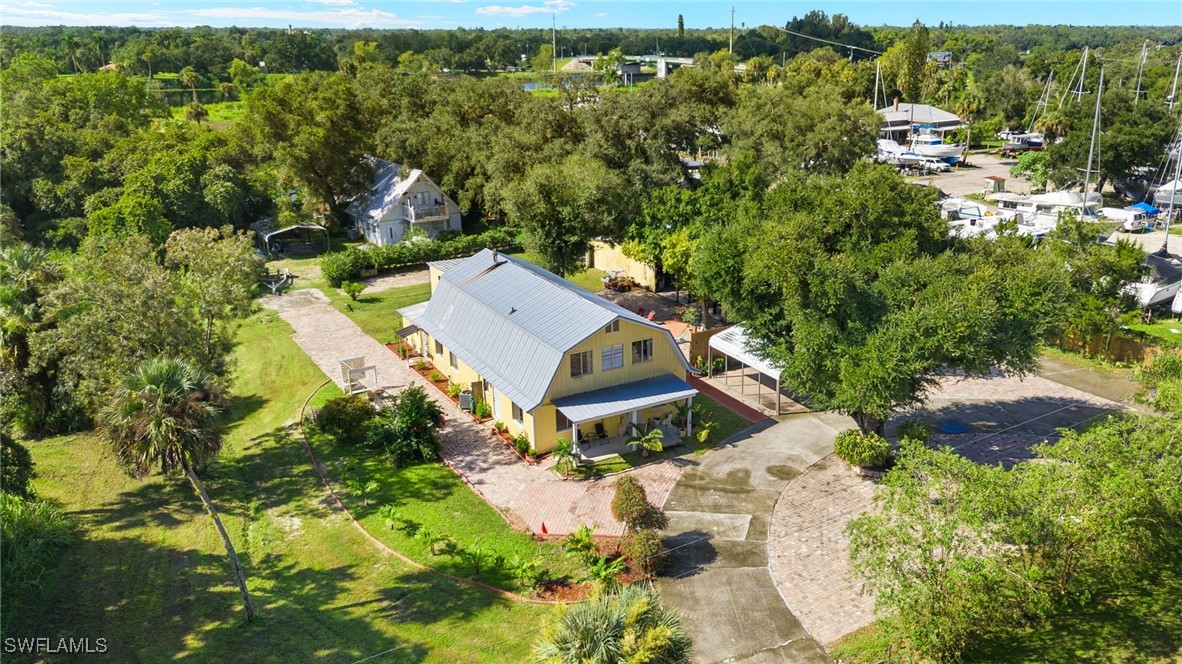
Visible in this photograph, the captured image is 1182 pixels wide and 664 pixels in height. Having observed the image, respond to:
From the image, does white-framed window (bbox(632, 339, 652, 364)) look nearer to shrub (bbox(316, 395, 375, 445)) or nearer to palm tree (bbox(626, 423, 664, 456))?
palm tree (bbox(626, 423, 664, 456))

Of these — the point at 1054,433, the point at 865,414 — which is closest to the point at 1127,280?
the point at 1054,433

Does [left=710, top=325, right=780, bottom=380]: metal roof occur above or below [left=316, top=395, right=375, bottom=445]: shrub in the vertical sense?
above

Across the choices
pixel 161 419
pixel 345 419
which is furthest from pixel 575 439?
pixel 161 419

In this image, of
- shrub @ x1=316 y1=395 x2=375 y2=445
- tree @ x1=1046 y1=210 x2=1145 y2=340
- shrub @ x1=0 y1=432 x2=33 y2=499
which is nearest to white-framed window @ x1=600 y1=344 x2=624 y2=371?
shrub @ x1=316 y1=395 x2=375 y2=445

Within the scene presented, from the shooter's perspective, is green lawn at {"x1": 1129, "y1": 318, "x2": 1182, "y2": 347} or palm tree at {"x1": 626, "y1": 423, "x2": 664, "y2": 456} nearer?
palm tree at {"x1": 626, "y1": 423, "x2": 664, "y2": 456}

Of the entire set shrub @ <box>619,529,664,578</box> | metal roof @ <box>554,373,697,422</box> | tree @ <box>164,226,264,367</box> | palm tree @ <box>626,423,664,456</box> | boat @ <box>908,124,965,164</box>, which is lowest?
shrub @ <box>619,529,664,578</box>

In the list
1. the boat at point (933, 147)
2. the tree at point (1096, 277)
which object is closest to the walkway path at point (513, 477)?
the tree at point (1096, 277)
